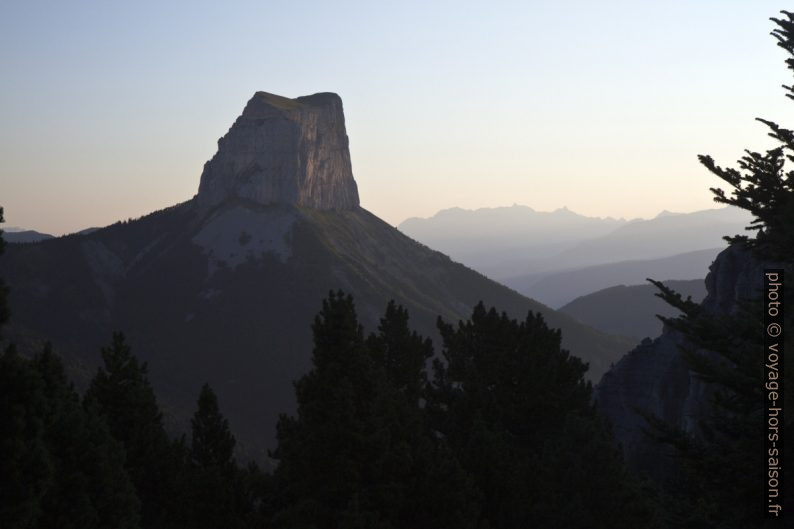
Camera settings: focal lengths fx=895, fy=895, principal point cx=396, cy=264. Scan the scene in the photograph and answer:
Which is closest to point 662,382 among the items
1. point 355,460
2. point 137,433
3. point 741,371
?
point 355,460

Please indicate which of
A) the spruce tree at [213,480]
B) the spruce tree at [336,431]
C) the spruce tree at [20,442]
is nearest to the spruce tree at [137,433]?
the spruce tree at [213,480]

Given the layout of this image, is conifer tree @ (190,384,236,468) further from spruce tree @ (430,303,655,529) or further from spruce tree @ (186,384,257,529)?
spruce tree @ (430,303,655,529)

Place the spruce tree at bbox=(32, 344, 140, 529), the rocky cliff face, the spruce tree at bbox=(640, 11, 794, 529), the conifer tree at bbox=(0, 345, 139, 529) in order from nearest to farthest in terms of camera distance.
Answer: the spruce tree at bbox=(640, 11, 794, 529) < the conifer tree at bbox=(0, 345, 139, 529) < the spruce tree at bbox=(32, 344, 140, 529) < the rocky cliff face

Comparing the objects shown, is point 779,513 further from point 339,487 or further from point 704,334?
point 339,487

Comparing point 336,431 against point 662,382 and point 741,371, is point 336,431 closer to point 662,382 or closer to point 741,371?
point 741,371

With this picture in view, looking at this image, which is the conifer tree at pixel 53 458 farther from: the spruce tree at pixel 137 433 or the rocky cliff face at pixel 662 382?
the rocky cliff face at pixel 662 382

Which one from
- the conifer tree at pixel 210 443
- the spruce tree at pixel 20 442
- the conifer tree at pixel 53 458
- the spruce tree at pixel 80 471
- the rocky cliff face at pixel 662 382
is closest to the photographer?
the spruce tree at pixel 20 442

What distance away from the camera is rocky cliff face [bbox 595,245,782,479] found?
48656 mm

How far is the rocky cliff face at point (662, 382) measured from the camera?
160 ft

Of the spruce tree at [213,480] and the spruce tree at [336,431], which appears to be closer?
the spruce tree at [336,431]

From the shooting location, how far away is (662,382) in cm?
5847

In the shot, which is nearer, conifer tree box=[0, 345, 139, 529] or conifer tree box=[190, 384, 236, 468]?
conifer tree box=[0, 345, 139, 529]

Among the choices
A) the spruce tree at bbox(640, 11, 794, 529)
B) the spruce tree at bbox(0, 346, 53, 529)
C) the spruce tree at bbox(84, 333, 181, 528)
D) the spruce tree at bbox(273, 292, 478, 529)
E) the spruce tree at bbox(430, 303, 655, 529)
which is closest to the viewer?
the spruce tree at bbox(640, 11, 794, 529)

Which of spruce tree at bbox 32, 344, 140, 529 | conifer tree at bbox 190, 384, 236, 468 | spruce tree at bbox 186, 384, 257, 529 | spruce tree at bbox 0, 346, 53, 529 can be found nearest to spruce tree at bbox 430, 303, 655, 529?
spruce tree at bbox 186, 384, 257, 529
